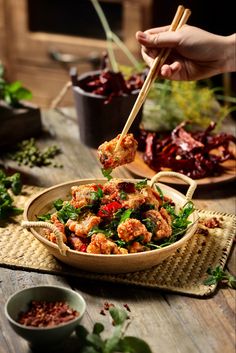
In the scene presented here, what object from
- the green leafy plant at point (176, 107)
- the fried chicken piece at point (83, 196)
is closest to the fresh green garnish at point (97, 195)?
the fried chicken piece at point (83, 196)

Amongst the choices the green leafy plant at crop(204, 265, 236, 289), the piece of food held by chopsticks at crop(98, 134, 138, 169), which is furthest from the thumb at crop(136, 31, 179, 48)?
the green leafy plant at crop(204, 265, 236, 289)

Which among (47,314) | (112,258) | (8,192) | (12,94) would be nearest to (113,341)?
(47,314)

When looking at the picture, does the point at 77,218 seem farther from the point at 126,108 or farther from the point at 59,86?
the point at 59,86

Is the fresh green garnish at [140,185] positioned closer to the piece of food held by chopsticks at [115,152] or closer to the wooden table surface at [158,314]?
the piece of food held by chopsticks at [115,152]

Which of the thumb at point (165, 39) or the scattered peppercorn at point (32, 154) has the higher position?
the thumb at point (165, 39)

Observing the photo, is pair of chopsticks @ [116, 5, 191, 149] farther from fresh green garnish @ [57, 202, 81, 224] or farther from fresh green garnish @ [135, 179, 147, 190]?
fresh green garnish @ [57, 202, 81, 224]
